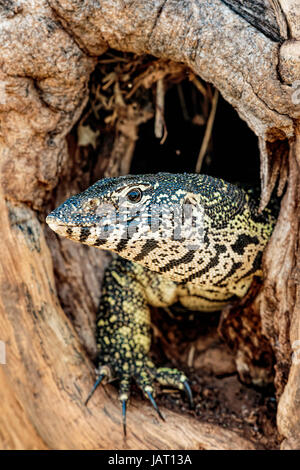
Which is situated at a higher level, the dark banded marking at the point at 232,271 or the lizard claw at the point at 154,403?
the dark banded marking at the point at 232,271

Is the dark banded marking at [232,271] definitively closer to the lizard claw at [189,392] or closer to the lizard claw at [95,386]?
the lizard claw at [189,392]

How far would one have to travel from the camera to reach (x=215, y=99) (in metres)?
4.51

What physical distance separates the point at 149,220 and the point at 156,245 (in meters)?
0.18

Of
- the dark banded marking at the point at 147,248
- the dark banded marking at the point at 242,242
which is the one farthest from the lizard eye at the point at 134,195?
the dark banded marking at the point at 242,242

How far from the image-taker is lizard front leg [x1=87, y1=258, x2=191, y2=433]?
13.5ft

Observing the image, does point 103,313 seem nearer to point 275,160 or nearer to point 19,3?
point 275,160

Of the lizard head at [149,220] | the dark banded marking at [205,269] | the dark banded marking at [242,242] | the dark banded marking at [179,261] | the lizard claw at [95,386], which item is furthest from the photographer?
the lizard claw at [95,386]

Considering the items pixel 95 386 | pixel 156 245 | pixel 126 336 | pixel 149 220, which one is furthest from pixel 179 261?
pixel 95 386

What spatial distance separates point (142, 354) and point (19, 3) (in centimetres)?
295

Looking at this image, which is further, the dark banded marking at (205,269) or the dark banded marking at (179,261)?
the dark banded marking at (205,269)

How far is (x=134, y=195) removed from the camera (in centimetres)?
314

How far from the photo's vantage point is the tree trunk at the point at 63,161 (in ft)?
10.4

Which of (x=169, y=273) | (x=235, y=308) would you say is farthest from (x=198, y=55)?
(x=235, y=308)

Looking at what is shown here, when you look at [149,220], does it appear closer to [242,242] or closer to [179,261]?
[179,261]
